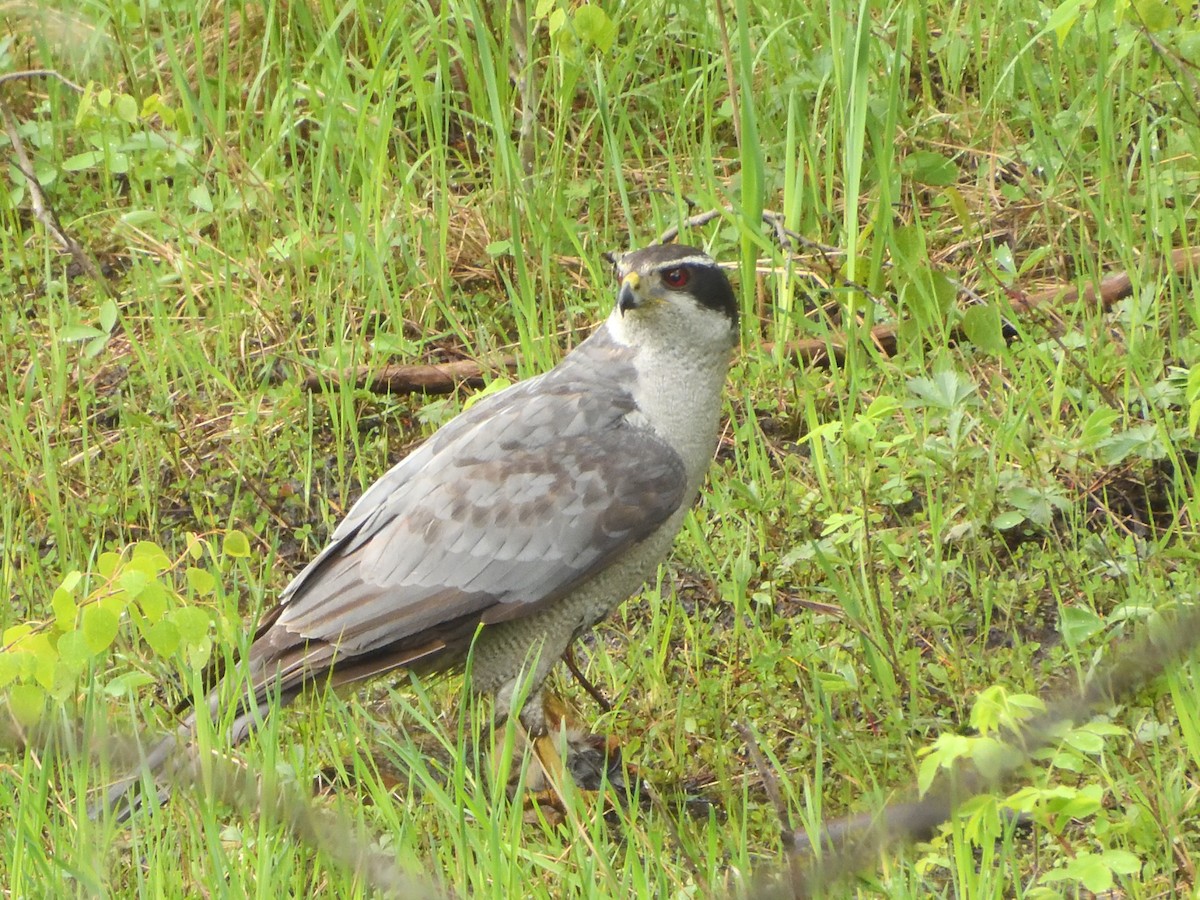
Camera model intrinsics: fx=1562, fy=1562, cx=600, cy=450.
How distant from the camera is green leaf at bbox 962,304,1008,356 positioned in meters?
4.70

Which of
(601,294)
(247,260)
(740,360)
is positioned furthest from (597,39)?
(247,260)

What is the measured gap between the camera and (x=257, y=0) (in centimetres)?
681

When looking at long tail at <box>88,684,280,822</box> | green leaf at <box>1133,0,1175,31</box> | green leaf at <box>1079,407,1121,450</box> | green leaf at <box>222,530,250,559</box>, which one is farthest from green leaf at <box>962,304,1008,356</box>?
long tail at <box>88,684,280,822</box>

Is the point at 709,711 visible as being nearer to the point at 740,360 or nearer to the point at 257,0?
the point at 740,360

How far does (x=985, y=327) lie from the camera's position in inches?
185

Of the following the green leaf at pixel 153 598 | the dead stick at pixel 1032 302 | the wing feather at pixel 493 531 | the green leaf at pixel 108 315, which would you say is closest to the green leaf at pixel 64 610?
the green leaf at pixel 153 598

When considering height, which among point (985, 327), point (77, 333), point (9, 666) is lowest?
point (77, 333)

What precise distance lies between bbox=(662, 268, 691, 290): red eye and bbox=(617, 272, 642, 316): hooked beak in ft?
0.26

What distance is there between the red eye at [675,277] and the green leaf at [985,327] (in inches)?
37.7

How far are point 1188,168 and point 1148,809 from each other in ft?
10.4

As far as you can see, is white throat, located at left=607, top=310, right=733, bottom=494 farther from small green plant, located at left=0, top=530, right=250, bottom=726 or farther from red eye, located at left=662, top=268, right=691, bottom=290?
small green plant, located at left=0, top=530, right=250, bottom=726

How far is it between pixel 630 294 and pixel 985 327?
117 centimetres

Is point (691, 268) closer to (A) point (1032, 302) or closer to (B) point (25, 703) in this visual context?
(A) point (1032, 302)

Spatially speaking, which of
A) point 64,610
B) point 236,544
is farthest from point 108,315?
point 64,610
